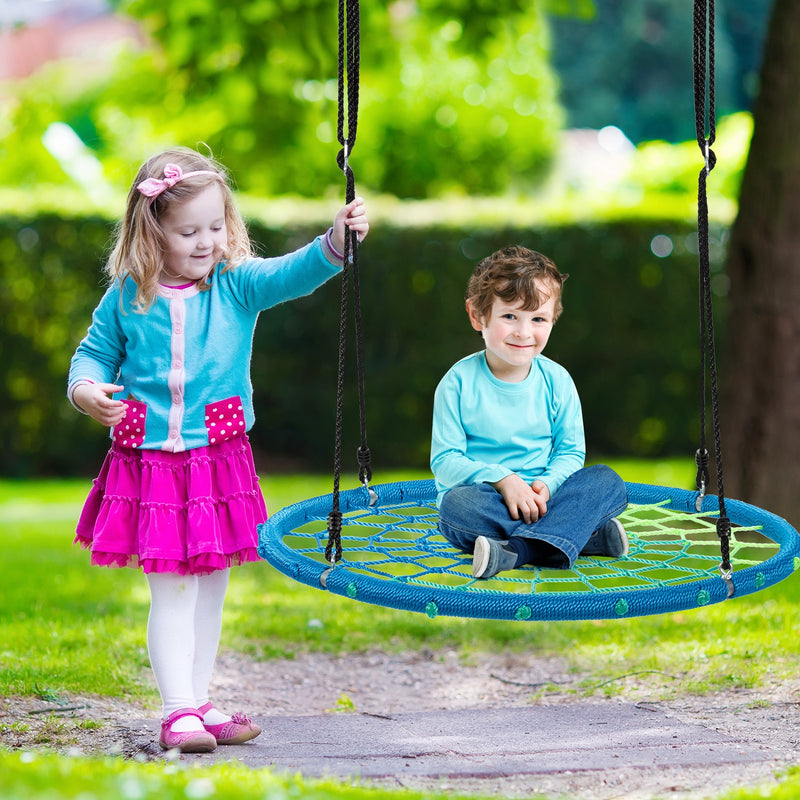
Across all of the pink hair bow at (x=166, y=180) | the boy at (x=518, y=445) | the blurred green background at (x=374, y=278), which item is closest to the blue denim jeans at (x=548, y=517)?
the boy at (x=518, y=445)

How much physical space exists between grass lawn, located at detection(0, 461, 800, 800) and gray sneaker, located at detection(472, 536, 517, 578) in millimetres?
679

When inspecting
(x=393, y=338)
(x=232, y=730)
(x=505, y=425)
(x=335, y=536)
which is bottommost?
(x=232, y=730)

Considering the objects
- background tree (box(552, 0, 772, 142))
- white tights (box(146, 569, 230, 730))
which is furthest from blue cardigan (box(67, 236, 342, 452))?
background tree (box(552, 0, 772, 142))

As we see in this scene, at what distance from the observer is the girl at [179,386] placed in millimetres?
3043

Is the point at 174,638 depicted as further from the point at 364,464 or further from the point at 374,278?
the point at 374,278

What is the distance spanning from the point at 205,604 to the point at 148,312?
814 millimetres

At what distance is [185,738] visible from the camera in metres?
3.12

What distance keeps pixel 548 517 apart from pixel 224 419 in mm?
864

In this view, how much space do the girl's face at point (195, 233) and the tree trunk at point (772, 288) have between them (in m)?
3.29

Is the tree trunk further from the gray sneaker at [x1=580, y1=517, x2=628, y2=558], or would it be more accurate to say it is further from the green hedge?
the green hedge

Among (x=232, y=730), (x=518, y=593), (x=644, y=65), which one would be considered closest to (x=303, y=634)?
(x=232, y=730)

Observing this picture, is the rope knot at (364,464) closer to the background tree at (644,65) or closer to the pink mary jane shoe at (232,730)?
the pink mary jane shoe at (232,730)

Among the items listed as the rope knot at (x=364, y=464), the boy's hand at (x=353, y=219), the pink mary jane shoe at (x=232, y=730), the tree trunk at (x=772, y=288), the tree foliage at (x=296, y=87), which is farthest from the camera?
the tree foliage at (x=296, y=87)

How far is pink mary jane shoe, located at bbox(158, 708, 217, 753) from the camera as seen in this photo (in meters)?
3.12
